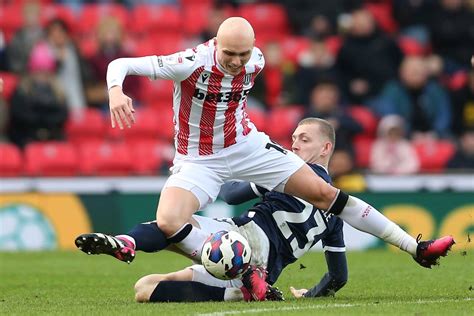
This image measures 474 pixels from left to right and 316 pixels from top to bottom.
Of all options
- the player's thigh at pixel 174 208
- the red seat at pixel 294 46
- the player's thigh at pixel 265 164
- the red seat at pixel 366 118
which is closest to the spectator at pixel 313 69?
the red seat at pixel 366 118

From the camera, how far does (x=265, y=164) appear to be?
8547 mm

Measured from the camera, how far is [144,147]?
52.9 feet

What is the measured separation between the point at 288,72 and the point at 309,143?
8.75 meters

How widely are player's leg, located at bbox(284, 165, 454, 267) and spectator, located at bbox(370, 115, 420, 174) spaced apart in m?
7.23

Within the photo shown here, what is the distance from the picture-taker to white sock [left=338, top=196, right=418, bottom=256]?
27.6ft

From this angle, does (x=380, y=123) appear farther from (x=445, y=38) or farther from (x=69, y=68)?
(x=69, y=68)

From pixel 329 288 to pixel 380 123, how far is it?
848cm

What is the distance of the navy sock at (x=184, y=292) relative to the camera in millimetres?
8055

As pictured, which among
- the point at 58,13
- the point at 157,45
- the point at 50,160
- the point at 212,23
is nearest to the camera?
the point at 50,160

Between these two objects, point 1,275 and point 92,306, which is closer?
point 92,306

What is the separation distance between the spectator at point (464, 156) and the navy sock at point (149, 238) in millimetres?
8733

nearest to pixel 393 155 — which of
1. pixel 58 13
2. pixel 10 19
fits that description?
pixel 58 13

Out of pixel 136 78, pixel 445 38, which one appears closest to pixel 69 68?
pixel 136 78

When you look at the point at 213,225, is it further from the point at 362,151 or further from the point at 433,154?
the point at 433,154
